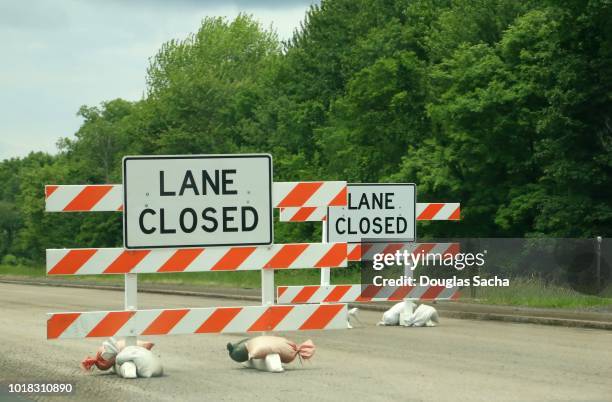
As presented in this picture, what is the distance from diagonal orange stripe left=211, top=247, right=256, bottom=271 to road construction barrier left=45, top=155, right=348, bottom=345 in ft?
0.04

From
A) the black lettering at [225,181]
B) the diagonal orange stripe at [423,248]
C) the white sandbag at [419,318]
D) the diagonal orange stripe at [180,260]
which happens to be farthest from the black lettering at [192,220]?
the diagonal orange stripe at [423,248]

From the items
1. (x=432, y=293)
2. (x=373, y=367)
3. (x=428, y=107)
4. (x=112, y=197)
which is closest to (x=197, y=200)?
(x=112, y=197)

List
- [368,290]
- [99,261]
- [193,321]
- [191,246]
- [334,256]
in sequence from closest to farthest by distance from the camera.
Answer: [99,261]
[193,321]
[191,246]
[334,256]
[368,290]

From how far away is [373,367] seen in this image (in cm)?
1470

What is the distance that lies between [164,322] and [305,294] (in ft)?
16.6

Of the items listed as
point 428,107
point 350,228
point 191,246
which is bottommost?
point 350,228

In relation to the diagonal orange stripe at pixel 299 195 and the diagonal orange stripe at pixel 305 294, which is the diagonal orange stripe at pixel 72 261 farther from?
the diagonal orange stripe at pixel 305 294

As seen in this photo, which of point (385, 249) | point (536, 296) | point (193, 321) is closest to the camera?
point (193, 321)

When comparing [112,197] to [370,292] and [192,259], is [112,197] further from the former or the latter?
[370,292]

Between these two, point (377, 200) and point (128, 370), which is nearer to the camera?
point (128, 370)

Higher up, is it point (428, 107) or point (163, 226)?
point (428, 107)

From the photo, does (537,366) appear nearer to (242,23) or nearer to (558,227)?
(558,227)

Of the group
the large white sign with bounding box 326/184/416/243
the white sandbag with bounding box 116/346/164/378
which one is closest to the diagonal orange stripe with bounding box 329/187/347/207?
the white sandbag with bounding box 116/346/164/378

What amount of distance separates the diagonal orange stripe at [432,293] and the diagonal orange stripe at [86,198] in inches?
375
